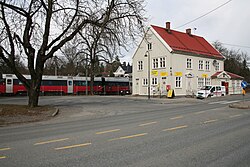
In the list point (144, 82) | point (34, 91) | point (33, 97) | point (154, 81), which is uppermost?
point (154, 81)

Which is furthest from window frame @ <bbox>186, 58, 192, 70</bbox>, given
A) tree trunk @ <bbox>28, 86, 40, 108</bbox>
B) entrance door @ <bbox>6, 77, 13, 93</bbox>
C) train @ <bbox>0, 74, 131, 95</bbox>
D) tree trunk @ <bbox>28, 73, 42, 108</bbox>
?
entrance door @ <bbox>6, 77, 13, 93</bbox>

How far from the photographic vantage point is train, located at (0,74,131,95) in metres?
38.6

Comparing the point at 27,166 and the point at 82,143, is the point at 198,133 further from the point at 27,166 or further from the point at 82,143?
the point at 27,166

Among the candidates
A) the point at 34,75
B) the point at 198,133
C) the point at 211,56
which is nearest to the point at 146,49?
the point at 211,56

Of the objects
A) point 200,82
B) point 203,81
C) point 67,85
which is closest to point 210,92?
point 200,82

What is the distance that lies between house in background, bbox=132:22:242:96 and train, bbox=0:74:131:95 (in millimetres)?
10603

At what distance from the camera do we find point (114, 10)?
1945 cm

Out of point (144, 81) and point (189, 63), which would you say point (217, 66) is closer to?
point (189, 63)

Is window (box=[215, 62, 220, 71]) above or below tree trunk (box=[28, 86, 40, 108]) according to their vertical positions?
above

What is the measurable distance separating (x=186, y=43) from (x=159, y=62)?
722 centimetres

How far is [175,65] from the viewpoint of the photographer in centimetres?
3591

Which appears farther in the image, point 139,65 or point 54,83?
point 54,83

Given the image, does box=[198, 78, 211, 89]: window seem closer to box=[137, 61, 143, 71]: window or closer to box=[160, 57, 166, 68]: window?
box=[160, 57, 166, 68]: window

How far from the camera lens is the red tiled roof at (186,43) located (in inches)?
1490
